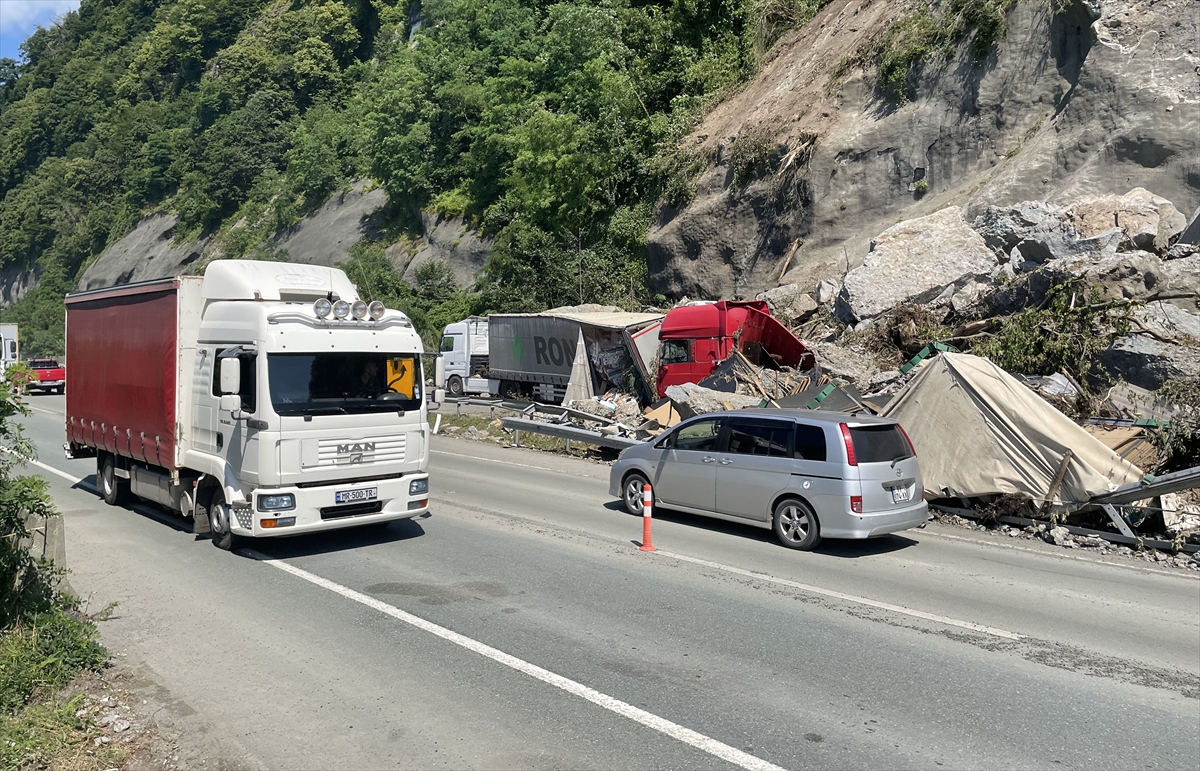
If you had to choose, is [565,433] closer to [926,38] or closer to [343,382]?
[343,382]

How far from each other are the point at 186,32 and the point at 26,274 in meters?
30.4

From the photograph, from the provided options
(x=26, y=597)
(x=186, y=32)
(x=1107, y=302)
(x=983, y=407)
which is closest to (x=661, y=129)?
(x=1107, y=302)

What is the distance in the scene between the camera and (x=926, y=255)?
74.2 feet

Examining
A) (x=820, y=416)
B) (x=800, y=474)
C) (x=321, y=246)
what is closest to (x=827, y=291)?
(x=820, y=416)

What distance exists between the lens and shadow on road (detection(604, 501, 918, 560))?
1070 centimetres

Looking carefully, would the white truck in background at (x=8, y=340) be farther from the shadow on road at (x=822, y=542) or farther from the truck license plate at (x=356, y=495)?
the shadow on road at (x=822, y=542)

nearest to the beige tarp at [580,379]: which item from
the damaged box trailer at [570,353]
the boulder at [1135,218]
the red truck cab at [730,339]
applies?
the damaged box trailer at [570,353]

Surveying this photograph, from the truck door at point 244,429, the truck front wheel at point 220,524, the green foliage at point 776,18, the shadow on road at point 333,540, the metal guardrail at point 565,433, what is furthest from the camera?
the green foliage at point 776,18

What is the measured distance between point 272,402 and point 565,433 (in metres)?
10.4

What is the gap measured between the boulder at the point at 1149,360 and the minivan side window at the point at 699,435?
8.91 meters

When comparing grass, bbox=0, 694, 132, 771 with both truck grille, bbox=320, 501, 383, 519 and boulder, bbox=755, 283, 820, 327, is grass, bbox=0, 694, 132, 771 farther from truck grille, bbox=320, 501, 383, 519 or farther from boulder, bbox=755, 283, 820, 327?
boulder, bbox=755, 283, 820, 327

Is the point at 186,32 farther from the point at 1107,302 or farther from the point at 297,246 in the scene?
the point at 1107,302

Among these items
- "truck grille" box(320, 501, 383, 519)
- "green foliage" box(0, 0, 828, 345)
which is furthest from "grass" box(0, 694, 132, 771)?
"green foliage" box(0, 0, 828, 345)

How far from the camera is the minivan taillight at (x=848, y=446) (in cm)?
1023
